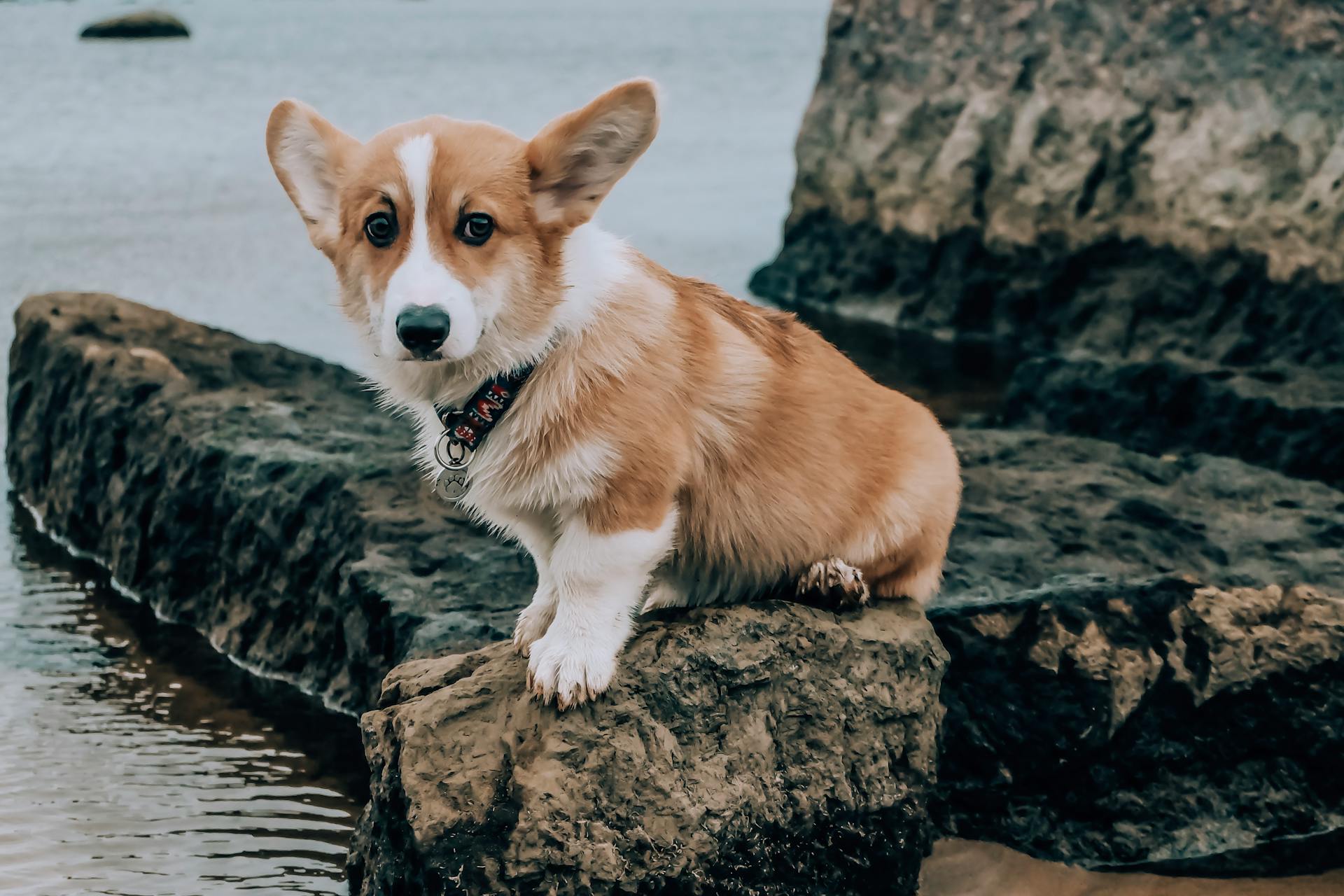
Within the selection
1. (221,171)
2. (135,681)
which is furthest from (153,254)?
(135,681)

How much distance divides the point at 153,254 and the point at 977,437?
10578 mm

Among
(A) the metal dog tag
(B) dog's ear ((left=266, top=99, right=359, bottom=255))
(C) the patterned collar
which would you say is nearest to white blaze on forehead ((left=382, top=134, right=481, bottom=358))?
(C) the patterned collar

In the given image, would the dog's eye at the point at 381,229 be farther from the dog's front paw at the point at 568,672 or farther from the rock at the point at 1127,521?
the rock at the point at 1127,521

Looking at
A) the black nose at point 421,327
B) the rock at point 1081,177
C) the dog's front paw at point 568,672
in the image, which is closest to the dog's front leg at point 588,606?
the dog's front paw at point 568,672

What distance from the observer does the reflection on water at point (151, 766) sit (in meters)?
4.82

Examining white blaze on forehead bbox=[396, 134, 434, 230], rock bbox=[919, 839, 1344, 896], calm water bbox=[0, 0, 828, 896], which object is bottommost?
calm water bbox=[0, 0, 828, 896]

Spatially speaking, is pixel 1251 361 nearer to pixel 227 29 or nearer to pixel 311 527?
pixel 311 527

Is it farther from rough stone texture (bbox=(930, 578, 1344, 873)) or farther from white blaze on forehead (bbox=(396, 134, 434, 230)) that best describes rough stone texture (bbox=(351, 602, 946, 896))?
white blaze on forehead (bbox=(396, 134, 434, 230))

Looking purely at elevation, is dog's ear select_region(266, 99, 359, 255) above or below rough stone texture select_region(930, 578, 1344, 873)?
above

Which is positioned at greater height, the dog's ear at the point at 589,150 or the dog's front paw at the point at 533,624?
the dog's ear at the point at 589,150

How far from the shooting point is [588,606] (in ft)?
12.2

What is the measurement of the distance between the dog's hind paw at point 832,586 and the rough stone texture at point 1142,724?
799mm

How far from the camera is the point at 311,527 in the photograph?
6.13 metres

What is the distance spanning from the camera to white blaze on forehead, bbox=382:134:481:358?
3344mm
